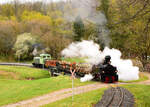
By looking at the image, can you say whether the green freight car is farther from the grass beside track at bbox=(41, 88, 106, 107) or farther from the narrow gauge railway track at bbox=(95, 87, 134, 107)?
the narrow gauge railway track at bbox=(95, 87, 134, 107)

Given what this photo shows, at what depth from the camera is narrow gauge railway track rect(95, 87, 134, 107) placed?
10719 millimetres

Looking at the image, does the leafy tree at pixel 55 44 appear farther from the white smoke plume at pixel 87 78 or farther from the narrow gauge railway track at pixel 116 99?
the narrow gauge railway track at pixel 116 99

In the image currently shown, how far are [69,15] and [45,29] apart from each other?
27.0 m

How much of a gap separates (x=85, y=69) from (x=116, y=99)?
27.7ft

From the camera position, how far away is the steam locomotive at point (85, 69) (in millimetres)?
14414

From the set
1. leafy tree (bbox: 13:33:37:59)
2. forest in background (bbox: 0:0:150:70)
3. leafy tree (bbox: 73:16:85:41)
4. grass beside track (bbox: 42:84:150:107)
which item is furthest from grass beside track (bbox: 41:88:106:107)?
leafy tree (bbox: 13:33:37:59)

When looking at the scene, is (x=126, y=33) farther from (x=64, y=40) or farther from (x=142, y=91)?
(x=142, y=91)

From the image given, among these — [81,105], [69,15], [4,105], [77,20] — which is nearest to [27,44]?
[77,20]

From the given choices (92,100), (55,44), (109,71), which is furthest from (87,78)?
(55,44)

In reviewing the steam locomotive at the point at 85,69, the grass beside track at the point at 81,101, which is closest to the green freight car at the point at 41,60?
the steam locomotive at the point at 85,69

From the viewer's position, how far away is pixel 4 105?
12.7 m

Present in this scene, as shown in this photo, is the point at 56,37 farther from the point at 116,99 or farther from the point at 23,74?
the point at 116,99

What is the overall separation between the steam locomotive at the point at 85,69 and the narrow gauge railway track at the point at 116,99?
1.54 meters

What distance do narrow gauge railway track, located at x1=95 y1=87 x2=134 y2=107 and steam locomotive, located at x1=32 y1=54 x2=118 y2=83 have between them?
154cm
